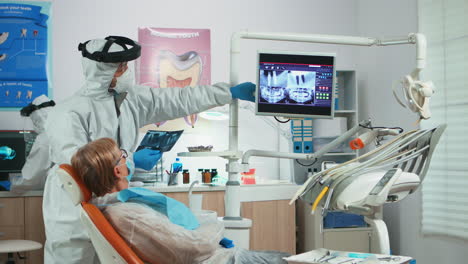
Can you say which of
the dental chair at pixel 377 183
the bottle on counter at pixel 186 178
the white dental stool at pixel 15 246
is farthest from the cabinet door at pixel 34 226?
the dental chair at pixel 377 183

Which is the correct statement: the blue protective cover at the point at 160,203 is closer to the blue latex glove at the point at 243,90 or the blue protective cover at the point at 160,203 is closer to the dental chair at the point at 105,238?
the dental chair at the point at 105,238

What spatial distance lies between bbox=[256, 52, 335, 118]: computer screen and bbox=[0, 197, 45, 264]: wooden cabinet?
1749 mm

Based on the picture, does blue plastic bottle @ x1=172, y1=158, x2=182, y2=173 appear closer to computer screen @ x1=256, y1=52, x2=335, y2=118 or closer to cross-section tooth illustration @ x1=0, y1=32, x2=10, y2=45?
computer screen @ x1=256, y1=52, x2=335, y2=118

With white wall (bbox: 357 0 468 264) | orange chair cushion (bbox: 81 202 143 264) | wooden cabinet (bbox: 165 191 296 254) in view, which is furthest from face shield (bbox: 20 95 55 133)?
white wall (bbox: 357 0 468 264)

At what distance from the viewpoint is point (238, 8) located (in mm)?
4371

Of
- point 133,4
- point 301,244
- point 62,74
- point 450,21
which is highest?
point 133,4

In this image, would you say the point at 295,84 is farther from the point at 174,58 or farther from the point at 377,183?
the point at 174,58

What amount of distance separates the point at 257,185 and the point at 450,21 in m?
1.72

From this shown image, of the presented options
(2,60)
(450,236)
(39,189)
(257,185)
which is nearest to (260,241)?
(257,185)

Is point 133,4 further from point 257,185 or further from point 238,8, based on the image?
point 257,185

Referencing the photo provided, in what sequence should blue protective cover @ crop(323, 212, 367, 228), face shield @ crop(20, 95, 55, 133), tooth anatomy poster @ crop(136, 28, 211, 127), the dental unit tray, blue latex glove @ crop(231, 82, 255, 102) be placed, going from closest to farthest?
blue latex glove @ crop(231, 82, 255, 102) < the dental unit tray < face shield @ crop(20, 95, 55, 133) < blue protective cover @ crop(323, 212, 367, 228) < tooth anatomy poster @ crop(136, 28, 211, 127)

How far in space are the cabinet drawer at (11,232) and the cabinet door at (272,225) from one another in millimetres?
1472

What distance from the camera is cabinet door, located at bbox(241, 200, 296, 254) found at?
3.72 m

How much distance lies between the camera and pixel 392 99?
164 inches
